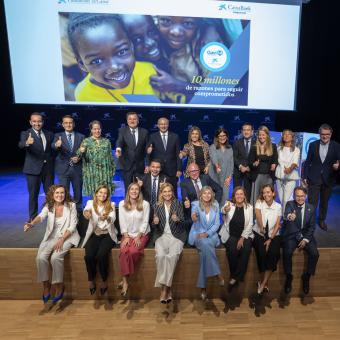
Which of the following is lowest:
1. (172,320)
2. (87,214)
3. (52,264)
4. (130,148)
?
(172,320)

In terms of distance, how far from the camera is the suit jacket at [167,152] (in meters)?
3.49

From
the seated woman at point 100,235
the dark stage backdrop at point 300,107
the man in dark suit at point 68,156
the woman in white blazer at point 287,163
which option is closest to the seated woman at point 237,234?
the woman in white blazer at point 287,163

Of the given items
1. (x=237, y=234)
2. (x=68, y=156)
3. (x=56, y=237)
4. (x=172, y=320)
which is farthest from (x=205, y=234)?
(x=68, y=156)

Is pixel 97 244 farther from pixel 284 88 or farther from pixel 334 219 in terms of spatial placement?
pixel 284 88

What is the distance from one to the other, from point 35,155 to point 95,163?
696mm

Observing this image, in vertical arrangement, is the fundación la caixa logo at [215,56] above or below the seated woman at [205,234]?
above

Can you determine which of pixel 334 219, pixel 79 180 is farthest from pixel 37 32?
pixel 334 219

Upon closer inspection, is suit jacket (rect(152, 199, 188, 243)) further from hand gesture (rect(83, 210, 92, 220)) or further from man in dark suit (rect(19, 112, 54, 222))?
man in dark suit (rect(19, 112, 54, 222))

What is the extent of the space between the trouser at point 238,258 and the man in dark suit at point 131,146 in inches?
51.0

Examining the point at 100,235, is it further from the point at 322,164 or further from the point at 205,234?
the point at 322,164

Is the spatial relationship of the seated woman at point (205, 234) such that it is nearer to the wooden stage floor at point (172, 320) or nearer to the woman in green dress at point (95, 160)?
the wooden stage floor at point (172, 320)

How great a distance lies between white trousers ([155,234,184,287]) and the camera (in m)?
2.64

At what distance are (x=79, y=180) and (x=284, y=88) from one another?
380 cm

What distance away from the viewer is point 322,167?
3.42 meters
